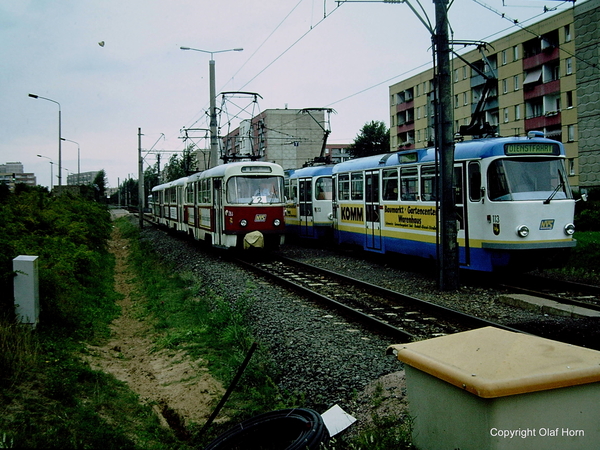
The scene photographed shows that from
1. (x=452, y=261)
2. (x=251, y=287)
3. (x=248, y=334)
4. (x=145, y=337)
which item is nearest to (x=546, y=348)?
(x=248, y=334)

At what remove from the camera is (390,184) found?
15219mm

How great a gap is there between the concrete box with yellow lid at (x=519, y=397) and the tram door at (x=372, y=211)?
12266 mm

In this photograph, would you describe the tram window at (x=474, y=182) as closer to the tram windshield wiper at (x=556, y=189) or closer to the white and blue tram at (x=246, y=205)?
the tram windshield wiper at (x=556, y=189)

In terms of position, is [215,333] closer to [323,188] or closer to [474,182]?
[474,182]

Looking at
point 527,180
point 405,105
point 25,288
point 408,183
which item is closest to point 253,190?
point 408,183

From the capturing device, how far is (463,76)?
5175 centimetres

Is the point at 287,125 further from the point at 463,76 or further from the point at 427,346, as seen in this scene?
the point at 427,346

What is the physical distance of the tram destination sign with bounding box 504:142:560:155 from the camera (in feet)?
37.3

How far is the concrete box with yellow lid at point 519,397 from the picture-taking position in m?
3.27

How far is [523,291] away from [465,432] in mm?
8563

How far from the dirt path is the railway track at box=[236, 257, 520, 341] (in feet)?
9.28

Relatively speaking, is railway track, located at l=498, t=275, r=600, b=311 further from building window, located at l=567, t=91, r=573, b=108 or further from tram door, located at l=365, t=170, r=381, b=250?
building window, located at l=567, t=91, r=573, b=108

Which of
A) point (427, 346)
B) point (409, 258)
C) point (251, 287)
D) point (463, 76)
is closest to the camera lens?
point (427, 346)

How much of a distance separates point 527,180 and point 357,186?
21.2 feet
